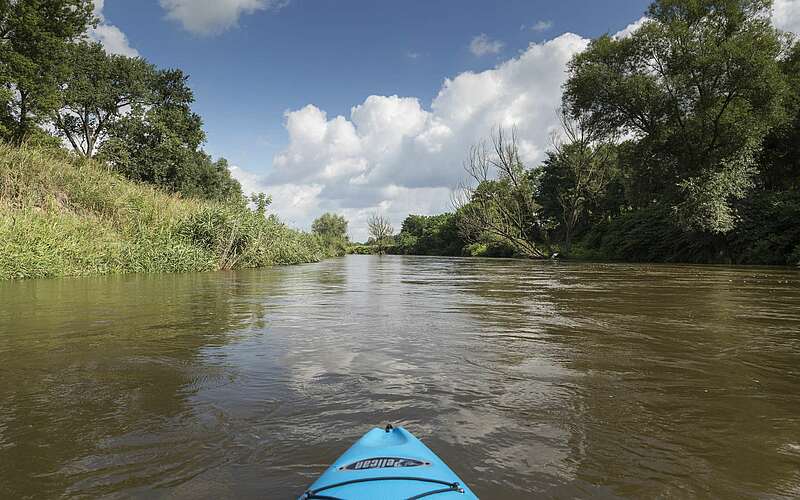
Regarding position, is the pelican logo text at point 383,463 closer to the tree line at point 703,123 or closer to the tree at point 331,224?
the tree line at point 703,123

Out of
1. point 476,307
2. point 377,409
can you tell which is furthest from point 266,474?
point 476,307

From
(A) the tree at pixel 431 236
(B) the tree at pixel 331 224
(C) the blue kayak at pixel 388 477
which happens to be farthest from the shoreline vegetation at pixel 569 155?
(B) the tree at pixel 331 224

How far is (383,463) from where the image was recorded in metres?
1.83

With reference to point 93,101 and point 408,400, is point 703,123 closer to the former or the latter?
point 408,400

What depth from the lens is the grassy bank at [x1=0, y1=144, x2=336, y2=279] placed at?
12.6m

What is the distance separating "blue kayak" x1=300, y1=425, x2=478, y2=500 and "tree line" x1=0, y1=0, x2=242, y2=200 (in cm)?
2871

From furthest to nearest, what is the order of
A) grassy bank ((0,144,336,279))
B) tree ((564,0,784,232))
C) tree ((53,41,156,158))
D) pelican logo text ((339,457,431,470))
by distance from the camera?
1. tree ((53,41,156,158))
2. tree ((564,0,784,232))
3. grassy bank ((0,144,336,279))
4. pelican logo text ((339,457,431,470))

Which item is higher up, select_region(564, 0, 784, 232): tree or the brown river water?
select_region(564, 0, 784, 232): tree

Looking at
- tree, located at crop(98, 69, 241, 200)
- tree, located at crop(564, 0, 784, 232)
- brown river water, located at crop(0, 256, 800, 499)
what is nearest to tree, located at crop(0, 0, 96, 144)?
tree, located at crop(98, 69, 241, 200)

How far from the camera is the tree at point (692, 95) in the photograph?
20.2 meters

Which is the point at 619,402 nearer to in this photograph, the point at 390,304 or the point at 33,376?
the point at 33,376

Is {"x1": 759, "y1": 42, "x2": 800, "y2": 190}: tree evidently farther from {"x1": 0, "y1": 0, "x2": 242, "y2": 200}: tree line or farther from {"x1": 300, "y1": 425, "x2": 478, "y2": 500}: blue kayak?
{"x1": 0, "y1": 0, "x2": 242, "y2": 200}: tree line

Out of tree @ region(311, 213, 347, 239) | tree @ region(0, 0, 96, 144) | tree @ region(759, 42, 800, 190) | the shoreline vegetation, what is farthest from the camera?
tree @ region(311, 213, 347, 239)

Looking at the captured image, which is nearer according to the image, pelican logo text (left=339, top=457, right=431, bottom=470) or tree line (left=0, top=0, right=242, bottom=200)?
pelican logo text (left=339, top=457, right=431, bottom=470)
